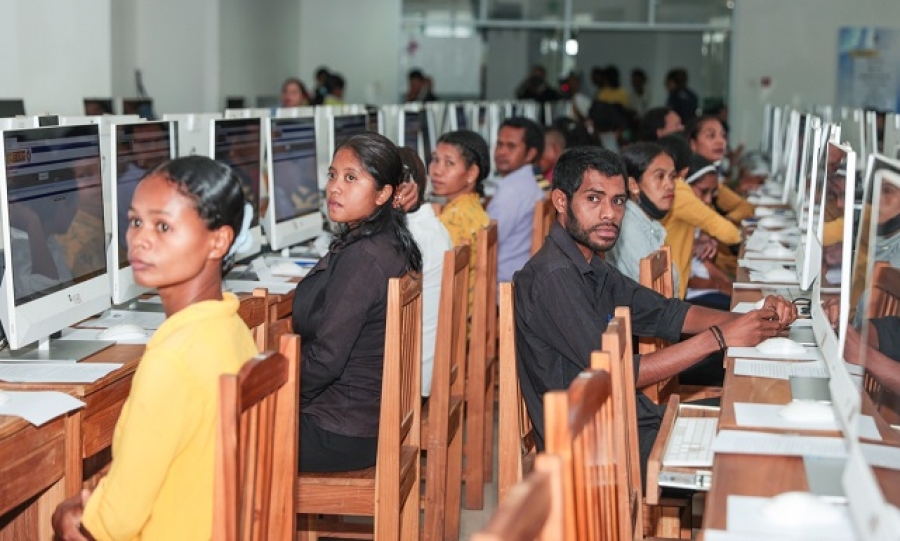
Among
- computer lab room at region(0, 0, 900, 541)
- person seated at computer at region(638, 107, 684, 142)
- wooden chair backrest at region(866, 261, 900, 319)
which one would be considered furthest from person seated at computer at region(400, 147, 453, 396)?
person seated at computer at region(638, 107, 684, 142)

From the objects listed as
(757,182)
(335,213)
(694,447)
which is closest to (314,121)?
(335,213)

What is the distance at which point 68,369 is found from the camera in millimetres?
2564

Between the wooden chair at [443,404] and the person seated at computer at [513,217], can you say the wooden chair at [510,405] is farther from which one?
the person seated at computer at [513,217]

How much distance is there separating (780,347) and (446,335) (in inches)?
31.8

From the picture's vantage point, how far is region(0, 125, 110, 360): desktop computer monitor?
2557mm

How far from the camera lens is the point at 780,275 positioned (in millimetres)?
4176

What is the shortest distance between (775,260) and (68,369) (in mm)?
2875

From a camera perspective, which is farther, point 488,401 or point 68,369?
point 488,401

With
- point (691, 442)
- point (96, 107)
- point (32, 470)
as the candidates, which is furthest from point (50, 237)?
point (96, 107)

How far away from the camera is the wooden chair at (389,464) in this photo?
2.70 meters

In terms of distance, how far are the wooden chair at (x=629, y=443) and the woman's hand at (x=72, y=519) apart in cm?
79

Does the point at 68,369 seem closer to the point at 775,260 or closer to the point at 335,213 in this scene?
the point at 335,213

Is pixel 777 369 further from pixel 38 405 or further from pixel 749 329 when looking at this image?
pixel 38 405

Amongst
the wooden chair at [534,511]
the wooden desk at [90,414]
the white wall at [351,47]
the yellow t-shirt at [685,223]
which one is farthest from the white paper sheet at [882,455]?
the white wall at [351,47]
